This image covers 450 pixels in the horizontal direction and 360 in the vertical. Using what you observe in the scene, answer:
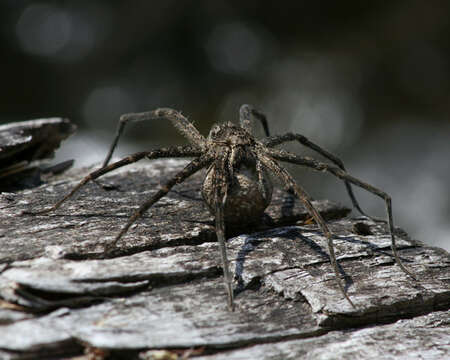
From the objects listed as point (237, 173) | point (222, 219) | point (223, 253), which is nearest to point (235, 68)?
point (237, 173)

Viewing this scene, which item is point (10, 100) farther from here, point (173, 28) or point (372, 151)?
point (372, 151)

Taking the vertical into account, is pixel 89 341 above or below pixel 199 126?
below

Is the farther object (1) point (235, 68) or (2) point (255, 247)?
(1) point (235, 68)

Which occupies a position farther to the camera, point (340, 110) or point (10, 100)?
point (10, 100)

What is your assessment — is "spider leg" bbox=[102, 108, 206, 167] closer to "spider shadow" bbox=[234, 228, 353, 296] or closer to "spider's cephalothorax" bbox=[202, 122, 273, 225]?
"spider's cephalothorax" bbox=[202, 122, 273, 225]

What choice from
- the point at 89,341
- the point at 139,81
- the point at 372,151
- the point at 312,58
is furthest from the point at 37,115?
the point at 89,341

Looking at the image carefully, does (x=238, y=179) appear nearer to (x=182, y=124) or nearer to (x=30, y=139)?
(x=182, y=124)
